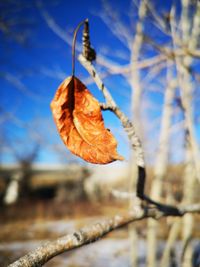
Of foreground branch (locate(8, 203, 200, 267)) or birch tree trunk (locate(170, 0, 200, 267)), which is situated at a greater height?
birch tree trunk (locate(170, 0, 200, 267))

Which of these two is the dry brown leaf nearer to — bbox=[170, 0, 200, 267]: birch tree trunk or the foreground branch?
the foreground branch

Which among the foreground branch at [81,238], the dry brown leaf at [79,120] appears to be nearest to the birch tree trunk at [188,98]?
the foreground branch at [81,238]

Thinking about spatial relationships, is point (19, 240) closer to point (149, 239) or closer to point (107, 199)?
point (149, 239)

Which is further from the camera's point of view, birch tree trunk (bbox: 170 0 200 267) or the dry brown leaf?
birch tree trunk (bbox: 170 0 200 267)

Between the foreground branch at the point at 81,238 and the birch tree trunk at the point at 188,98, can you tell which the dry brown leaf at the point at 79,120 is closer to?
the foreground branch at the point at 81,238

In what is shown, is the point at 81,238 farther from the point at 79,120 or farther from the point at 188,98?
the point at 188,98

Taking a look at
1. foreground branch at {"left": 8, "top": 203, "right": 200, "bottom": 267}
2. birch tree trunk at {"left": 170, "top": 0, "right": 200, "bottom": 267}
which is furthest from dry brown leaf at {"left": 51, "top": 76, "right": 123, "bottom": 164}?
birch tree trunk at {"left": 170, "top": 0, "right": 200, "bottom": 267}
